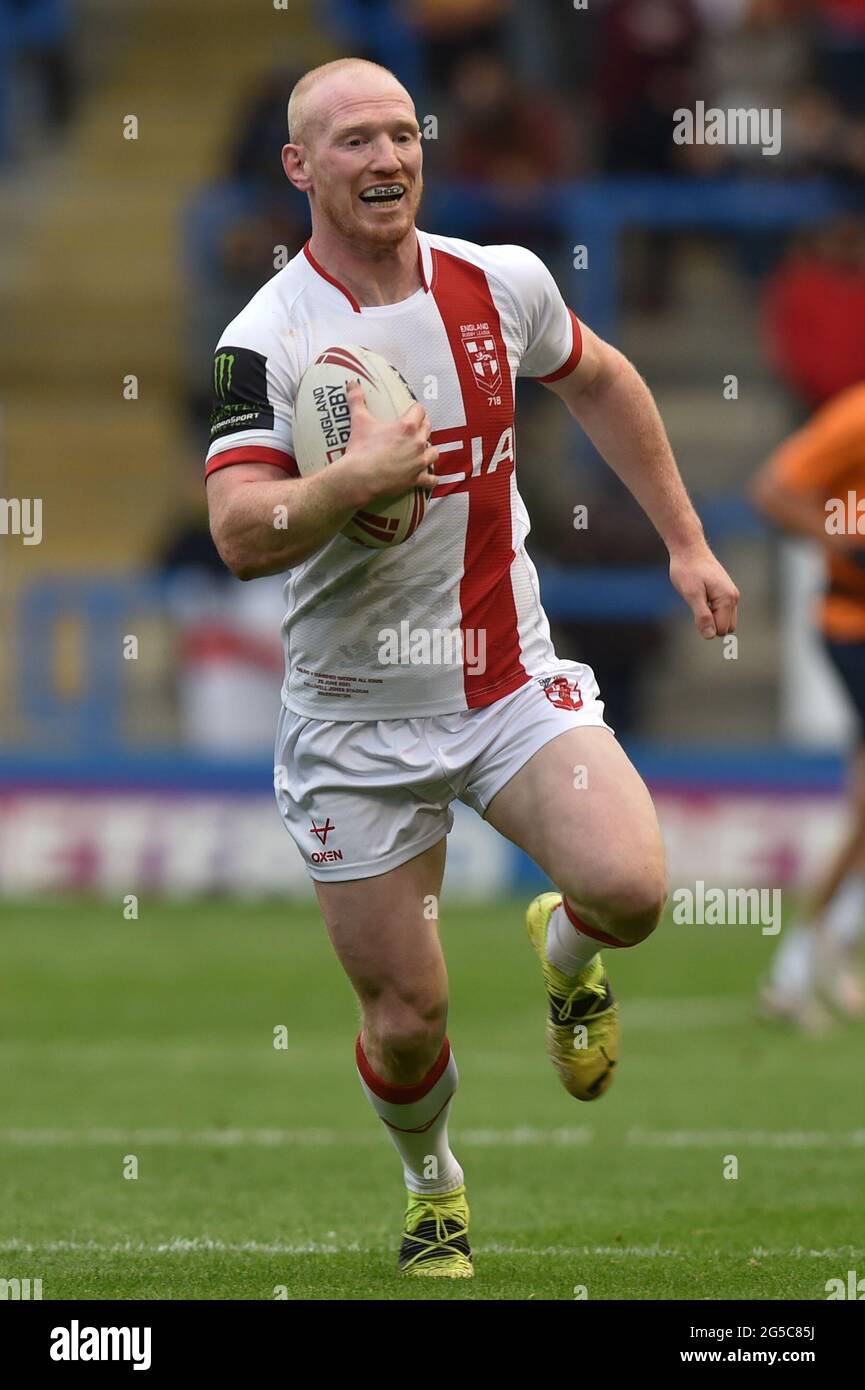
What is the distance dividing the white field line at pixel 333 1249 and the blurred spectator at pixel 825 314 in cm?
1116

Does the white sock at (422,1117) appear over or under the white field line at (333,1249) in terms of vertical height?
over

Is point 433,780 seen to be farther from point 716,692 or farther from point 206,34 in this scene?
point 206,34

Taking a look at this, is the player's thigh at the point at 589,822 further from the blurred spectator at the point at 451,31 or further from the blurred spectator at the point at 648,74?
the blurred spectator at the point at 451,31

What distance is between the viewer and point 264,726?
15.2m

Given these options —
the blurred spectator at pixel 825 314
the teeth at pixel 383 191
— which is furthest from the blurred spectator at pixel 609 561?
the teeth at pixel 383 191

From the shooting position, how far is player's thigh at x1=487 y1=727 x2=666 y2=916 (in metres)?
5.50

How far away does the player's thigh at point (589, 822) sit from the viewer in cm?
550

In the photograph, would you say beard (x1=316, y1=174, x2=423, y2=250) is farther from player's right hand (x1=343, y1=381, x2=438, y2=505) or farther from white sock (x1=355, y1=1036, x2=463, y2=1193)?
white sock (x1=355, y1=1036, x2=463, y2=1193)

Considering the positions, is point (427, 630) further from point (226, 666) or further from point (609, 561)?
point (609, 561)

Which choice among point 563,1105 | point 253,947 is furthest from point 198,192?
point 563,1105

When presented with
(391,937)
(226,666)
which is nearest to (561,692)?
(391,937)

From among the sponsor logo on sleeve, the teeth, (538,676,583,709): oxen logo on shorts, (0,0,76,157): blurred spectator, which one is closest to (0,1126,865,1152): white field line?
(538,676,583,709): oxen logo on shorts

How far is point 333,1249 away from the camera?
628 centimetres

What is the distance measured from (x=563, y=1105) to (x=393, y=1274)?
3338 millimetres
